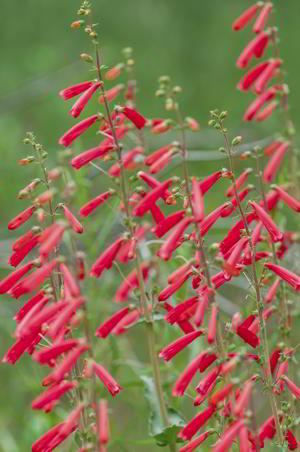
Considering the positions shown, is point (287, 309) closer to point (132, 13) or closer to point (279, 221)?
point (279, 221)

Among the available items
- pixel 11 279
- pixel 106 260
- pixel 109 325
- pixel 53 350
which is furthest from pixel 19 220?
pixel 53 350

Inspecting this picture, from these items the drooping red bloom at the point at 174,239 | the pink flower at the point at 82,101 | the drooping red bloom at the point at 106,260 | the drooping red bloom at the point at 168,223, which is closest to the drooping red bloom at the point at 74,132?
the pink flower at the point at 82,101

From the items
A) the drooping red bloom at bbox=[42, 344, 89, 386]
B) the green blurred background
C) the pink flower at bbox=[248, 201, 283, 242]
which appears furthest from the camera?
the green blurred background

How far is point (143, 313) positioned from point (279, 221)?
48.0 inches

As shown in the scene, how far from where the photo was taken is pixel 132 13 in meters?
14.6

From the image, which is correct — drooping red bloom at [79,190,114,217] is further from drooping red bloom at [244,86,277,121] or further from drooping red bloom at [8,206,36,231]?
drooping red bloom at [244,86,277,121]

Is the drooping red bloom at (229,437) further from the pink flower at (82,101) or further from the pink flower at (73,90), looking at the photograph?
the pink flower at (73,90)

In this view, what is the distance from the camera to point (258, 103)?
407cm

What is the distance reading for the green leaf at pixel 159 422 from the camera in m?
3.46

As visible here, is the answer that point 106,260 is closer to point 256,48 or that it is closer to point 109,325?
point 109,325

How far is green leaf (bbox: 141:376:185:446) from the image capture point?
3.46 m

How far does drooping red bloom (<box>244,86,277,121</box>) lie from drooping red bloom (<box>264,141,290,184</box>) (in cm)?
20

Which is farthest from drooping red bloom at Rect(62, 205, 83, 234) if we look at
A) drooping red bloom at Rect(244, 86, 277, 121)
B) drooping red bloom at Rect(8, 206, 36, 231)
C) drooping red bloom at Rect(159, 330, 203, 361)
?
drooping red bloom at Rect(244, 86, 277, 121)

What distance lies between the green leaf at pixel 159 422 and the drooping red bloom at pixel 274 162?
3.17 feet
